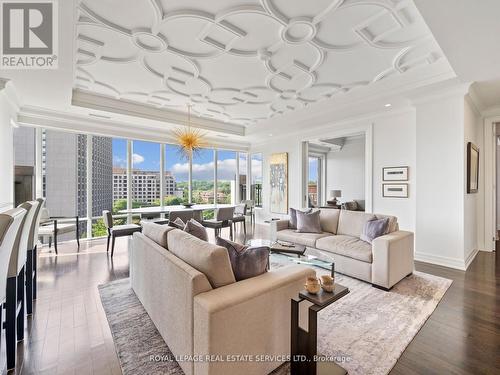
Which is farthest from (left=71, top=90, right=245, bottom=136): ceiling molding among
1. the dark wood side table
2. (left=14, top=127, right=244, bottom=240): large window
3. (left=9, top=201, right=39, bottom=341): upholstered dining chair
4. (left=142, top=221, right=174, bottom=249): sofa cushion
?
the dark wood side table

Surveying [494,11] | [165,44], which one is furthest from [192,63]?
[494,11]

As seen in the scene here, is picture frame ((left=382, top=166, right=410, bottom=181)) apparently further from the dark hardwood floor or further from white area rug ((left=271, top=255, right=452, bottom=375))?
white area rug ((left=271, top=255, right=452, bottom=375))

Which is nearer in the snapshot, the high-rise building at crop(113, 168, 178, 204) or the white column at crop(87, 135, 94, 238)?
the white column at crop(87, 135, 94, 238)

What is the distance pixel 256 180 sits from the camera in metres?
8.58

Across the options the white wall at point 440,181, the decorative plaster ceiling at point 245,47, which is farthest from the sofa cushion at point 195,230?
the white wall at point 440,181

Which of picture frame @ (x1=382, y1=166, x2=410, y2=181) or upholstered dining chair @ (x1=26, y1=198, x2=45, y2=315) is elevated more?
picture frame @ (x1=382, y1=166, x2=410, y2=181)

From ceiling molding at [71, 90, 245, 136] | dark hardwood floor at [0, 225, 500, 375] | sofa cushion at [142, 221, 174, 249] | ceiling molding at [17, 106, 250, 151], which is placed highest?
ceiling molding at [71, 90, 245, 136]

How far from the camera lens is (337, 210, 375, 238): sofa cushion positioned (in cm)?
381

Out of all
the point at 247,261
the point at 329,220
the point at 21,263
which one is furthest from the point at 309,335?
the point at 329,220

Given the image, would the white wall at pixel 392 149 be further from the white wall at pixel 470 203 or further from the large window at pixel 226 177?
the large window at pixel 226 177

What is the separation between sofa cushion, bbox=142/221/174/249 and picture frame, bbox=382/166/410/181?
4373 mm

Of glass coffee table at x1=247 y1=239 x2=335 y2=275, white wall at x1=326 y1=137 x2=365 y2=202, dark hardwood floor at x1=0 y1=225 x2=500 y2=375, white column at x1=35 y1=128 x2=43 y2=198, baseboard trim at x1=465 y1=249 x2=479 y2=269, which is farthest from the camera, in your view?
white wall at x1=326 y1=137 x2=365 y2=202

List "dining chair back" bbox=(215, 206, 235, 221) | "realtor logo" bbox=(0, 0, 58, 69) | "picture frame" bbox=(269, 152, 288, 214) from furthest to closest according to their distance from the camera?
"picture frame" bbox=(269, 152, 288, 214) → "dining chair back" bbox=(215, 206, 235, 221) → "realtor logo" bbox=(0, 0, 58, 69)

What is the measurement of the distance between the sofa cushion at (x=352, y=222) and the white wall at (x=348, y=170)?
173 inches
